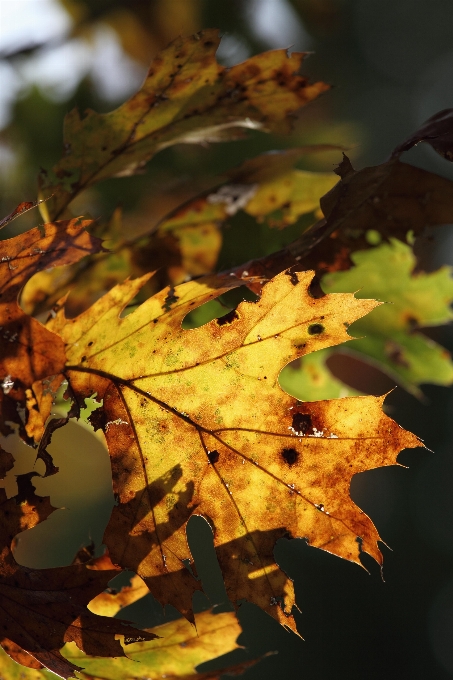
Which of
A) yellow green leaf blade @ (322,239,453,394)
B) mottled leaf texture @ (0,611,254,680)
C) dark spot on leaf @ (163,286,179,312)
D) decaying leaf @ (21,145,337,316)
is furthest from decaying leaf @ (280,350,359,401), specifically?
dark spot on leaf @ (163,286,179,312)

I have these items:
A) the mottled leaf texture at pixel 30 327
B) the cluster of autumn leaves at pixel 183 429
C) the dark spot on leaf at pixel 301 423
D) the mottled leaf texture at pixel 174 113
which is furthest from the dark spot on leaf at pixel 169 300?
the mottled leaf texture at pixel 174 113

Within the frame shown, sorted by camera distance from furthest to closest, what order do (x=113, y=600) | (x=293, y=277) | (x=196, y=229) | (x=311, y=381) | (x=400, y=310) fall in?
1. (x=311, y=381)
2. (x=400, y=310)
3. (x=196, y=229)
4. (x=113, y=600)
5. (x=293, y=277)

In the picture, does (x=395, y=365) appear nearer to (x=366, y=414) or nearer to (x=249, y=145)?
(x=366, y=414)

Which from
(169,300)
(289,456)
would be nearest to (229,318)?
(169,300)

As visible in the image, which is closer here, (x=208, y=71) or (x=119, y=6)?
(x=208, y=71)

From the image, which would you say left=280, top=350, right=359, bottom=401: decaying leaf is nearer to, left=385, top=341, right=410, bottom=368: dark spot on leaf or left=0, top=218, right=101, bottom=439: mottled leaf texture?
left=385, top=341, right=410, bottom=368: dark spot on leaf

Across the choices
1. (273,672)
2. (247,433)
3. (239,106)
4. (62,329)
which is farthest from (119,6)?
(273,672)

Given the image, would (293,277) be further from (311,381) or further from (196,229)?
(311,381)
